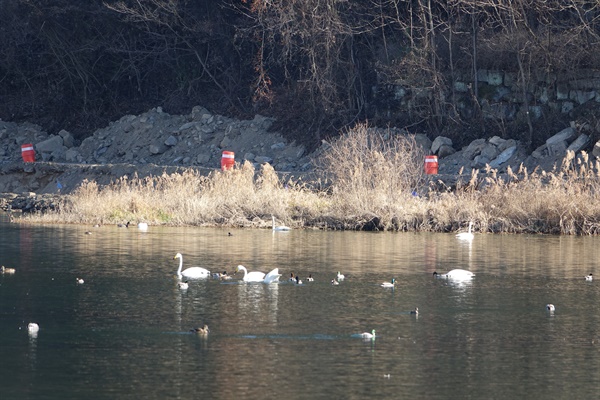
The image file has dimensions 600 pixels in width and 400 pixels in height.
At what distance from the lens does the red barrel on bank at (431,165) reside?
40250 mm

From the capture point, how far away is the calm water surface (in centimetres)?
1288

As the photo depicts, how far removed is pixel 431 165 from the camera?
40406 mm

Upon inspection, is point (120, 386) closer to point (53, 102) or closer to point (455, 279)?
point (455, 279)

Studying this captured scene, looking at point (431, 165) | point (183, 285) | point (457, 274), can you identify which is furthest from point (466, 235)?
point (431, 165)

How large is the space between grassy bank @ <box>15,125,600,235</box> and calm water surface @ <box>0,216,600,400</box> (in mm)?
4552

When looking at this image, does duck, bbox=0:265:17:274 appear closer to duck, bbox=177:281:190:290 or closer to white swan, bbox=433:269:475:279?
duck, bbox=177:281:190:290

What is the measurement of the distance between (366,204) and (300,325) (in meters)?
15.8

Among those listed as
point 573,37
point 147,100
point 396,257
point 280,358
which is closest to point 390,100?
point 573,37

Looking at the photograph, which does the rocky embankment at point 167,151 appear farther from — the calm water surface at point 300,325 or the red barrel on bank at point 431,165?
the calm water surface at point 300,325

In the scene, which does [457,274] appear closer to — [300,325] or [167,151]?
[300,325]

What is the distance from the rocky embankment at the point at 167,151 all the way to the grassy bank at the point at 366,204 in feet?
16.2

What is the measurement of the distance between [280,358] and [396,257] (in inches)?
439

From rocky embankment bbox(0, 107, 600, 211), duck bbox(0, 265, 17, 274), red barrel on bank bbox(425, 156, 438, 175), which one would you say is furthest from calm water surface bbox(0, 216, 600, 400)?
rocky embankment bbox(0, 107, 600, 211)

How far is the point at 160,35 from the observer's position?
53.5 m
